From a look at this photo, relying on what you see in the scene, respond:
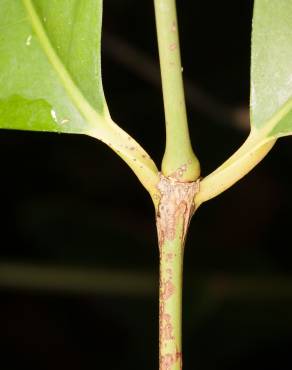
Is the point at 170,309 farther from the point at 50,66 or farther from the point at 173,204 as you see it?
the point at 50,66

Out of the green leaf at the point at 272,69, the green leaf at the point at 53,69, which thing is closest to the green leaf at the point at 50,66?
the green leaf at the point at 53,69

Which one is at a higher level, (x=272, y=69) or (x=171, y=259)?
(x=272, y=69)

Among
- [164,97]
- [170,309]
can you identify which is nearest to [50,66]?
[164,97]

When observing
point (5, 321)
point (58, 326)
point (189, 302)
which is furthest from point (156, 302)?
point (5, 321)

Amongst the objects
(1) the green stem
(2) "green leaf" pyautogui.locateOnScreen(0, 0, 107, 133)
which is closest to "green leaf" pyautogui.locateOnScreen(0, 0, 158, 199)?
(2) "green leaf" pyautogui.locateOnScreen(0, 0, 107, 133)

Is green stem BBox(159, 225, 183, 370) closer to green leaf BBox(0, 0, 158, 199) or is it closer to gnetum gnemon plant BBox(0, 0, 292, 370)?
gnetum gnemon plant BBox(0, 0, 292, 370)

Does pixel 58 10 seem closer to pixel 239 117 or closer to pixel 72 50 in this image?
pixel 72 50
